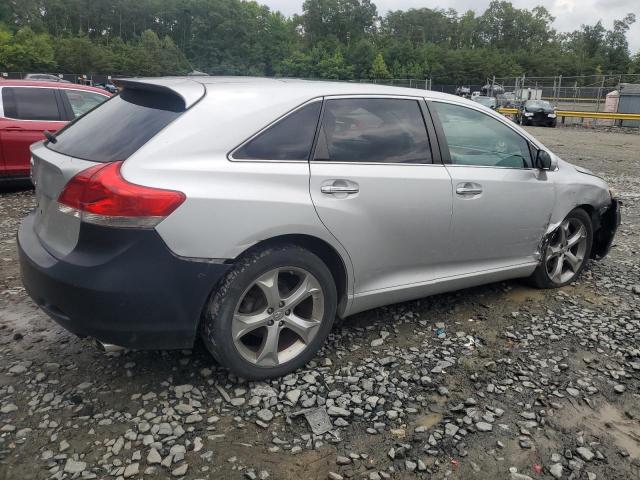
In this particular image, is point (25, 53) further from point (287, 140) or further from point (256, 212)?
point (256, 212)

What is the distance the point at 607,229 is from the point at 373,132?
289cm

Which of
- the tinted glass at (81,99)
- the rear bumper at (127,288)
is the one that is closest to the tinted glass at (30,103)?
the tinted glass at (81,99)

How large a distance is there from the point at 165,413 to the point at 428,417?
4.46ft

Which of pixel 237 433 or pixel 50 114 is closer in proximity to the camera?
pixel 237 433

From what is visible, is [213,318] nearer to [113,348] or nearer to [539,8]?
[113,348]

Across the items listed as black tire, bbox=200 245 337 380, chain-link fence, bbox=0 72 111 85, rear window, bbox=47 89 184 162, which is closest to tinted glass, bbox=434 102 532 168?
black tire, bbox=200 245 337 380

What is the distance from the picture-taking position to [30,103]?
7566mm

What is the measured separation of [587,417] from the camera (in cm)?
276

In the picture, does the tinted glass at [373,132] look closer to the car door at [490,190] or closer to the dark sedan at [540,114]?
the car door at [490,190]

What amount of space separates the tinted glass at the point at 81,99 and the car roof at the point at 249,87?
17.0 feet

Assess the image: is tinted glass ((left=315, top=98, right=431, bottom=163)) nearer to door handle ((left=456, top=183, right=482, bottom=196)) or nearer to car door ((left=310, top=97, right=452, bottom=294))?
car door ((left=310, top=97, right=452, bottom=294))

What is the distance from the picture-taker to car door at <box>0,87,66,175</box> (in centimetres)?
726

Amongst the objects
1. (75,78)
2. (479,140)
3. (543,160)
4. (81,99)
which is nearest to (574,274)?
(543,160)


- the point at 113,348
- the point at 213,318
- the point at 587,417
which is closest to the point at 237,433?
the point at 213,318
